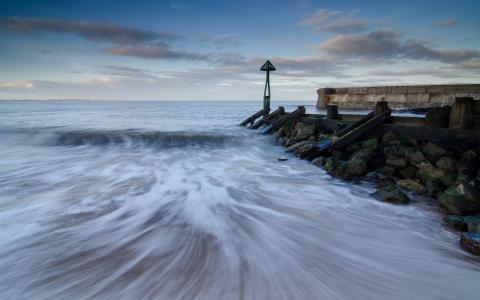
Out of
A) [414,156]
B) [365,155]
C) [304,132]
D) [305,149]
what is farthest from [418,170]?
[304,132]

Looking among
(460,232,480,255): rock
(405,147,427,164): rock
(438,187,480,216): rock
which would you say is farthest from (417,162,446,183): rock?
(460,232,480,255): rock

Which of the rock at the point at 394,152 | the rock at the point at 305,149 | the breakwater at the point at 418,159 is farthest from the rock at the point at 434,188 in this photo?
the rock at the point at 305,149

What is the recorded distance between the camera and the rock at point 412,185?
16.2 ft

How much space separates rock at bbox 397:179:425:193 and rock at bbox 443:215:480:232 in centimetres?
116

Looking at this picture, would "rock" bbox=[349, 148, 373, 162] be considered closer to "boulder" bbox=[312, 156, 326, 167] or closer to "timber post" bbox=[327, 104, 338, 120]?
"boulder" bbox=[312, 156, 326, 167]

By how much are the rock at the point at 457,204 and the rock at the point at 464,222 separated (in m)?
0.19

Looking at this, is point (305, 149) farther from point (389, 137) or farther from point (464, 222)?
point (464, 222)

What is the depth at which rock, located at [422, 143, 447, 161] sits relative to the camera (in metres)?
5.39

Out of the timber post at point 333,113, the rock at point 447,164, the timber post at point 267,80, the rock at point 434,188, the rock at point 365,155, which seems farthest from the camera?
the timber post at point 267,80

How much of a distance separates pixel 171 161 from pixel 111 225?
479cm

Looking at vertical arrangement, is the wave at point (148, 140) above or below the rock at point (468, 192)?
below

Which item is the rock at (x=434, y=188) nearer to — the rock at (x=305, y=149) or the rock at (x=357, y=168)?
the rock at (x=357, y=168)

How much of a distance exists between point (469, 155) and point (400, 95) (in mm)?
21959

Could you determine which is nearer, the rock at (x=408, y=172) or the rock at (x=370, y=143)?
the rock at (x=408, y=172)
